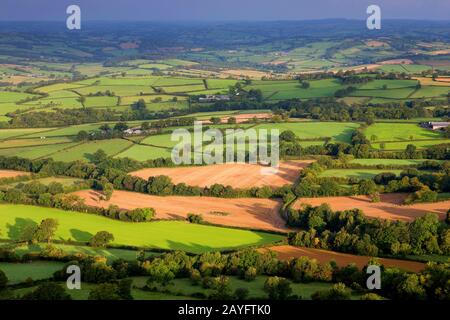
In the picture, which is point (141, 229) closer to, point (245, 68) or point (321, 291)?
point (321, 291)

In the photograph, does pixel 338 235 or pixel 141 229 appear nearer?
pixel 338 235

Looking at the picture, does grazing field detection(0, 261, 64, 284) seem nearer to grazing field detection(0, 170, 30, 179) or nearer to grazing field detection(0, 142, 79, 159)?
grazing field detection(0, 170, 30, 179)

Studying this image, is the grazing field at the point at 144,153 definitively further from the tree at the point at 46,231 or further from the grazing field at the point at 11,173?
the tree at the point at 46,231

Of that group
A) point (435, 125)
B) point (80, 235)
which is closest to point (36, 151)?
point (80, 235)

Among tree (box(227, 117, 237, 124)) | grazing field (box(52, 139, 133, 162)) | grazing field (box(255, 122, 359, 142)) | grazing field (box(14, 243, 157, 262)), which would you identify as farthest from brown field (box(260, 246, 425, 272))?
tree (box(227, 117, 237, 124))

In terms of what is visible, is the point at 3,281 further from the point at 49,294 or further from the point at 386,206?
the point at 386,206
